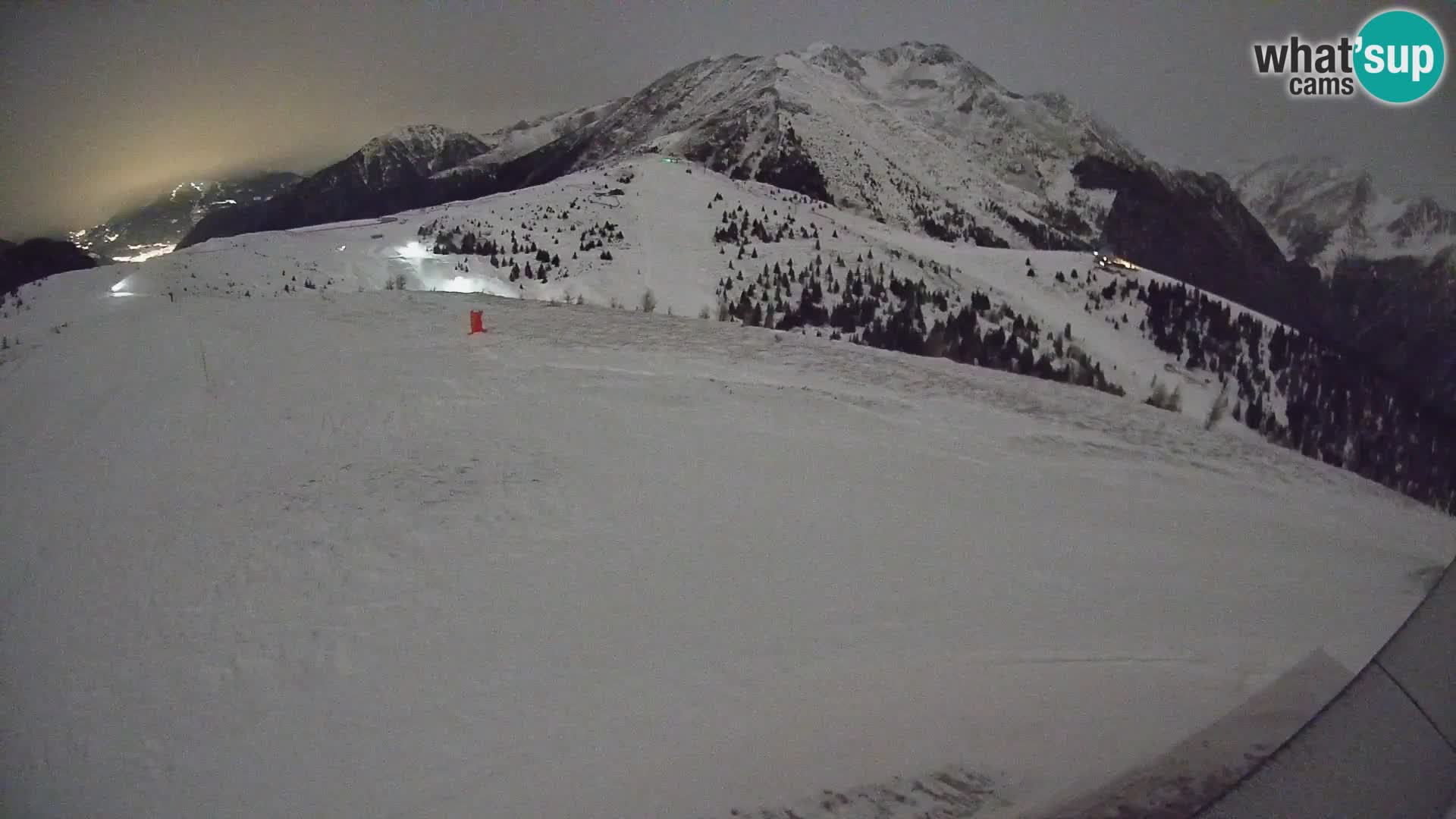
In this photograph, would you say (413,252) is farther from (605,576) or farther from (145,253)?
(605,576)

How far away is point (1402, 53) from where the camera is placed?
1324mm

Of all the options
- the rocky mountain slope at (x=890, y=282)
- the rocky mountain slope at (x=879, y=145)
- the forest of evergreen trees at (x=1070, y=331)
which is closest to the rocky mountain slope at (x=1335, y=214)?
the rocky mountain slope at (x=890, y=282)

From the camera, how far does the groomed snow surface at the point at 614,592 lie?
4.09 feet

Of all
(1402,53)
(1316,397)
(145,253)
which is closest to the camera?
(1402,53)

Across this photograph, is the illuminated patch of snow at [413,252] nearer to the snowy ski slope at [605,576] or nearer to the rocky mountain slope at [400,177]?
the snowy ski slope at [605,576]

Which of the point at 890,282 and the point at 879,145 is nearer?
the point at 890,282

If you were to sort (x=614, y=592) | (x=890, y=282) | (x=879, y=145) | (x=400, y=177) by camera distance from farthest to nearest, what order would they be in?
(x=879, y=145) < (x=890, y=282) < (x=400, y=177) < (x=614, y=592)

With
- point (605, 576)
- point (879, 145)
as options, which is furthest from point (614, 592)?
point (879, 145)

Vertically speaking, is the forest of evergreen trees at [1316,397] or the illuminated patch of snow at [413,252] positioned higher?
the illuminated patch of snow at [413,252]

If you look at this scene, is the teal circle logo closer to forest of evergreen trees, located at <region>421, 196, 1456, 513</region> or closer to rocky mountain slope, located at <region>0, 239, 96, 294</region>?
forest of evergreen trees, located at <region>421, 196, 1456, 513</region>

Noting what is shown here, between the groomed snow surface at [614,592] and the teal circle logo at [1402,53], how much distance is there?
76cm

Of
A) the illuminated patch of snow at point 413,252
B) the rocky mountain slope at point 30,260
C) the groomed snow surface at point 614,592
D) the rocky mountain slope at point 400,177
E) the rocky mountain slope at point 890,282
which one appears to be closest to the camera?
the groomed snow surface at point 614,592

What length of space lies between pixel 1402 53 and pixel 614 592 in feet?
6.62

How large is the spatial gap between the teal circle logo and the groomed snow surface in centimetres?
76
